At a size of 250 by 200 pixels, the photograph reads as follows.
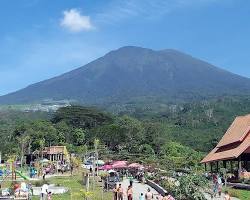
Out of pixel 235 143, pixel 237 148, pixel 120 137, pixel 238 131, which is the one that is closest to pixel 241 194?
pixel 237 148

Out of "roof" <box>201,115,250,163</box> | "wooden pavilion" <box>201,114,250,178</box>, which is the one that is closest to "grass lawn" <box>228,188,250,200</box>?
"wooden pavilion" <box>201,114,250,178</box>

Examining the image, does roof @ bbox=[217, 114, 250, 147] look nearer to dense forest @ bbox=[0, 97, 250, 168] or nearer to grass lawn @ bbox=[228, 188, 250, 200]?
dense forest @ bbox=[0, 97, 250, 168]

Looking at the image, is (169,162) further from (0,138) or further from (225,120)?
(225,120)

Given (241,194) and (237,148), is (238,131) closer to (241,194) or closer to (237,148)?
(237,148)

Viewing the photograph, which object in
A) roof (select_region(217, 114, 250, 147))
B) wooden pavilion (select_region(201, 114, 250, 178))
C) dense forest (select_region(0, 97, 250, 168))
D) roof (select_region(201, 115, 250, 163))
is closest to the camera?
wooden pavilion (select_region(201, 114, 250, 178))

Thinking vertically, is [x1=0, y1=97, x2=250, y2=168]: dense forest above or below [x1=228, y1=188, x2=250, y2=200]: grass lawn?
above

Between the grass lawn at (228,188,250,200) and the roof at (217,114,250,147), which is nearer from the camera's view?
the grass lawn at (228,188,250,200)

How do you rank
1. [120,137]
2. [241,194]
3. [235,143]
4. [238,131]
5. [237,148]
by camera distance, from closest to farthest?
[241,194] < [237,148] < [235,143] < [238,131] < [120,137]
